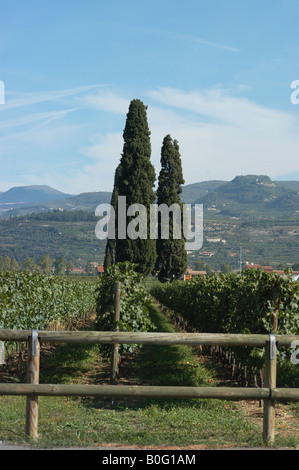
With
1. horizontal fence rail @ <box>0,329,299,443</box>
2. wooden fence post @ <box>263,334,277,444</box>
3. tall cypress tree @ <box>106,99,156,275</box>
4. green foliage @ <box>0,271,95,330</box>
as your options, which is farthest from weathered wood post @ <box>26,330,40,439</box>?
tall cypress tree @ <box>106,99,156,275</box>

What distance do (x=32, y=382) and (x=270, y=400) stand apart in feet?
7.79

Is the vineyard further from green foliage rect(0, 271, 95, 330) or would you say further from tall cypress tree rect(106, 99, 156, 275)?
tall cypress tree rect(106, 99, 156, 275)

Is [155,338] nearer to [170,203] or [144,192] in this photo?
[144,192]

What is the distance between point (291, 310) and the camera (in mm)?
7875

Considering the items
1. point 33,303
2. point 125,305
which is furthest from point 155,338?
point 33,303

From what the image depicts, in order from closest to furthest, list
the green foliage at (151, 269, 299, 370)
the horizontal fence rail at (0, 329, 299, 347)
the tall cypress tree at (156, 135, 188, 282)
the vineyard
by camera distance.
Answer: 1. the horizontal fence rail at (0, 329, 299, 347)
2. the green foliage at (151, 269, 299, 370)
3. the vineyard
4. the tall cypress tree at (156, 135, 188, 282)

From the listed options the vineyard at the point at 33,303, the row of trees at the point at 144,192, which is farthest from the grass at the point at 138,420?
the row of trees at the point at 144,192

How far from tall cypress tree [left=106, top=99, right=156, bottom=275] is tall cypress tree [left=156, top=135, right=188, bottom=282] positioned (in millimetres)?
3945

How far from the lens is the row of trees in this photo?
33709 millimetres

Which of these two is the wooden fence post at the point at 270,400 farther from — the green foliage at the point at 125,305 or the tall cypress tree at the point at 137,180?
the tall cypress tree at the point at 137,180

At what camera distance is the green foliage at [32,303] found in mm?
11288

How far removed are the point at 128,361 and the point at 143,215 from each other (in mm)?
22897

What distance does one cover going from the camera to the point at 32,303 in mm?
13617
